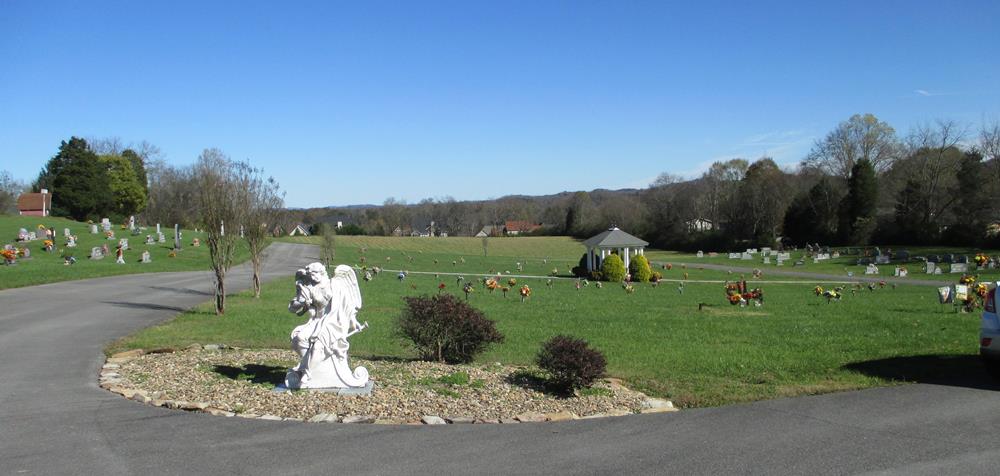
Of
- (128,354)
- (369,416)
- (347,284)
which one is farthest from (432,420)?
(128,354)

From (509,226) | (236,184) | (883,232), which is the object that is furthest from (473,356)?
(509,226)

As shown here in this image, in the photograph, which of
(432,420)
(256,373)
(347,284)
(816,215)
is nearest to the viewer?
(432,420)

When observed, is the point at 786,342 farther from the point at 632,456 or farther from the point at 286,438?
the point at 286,438

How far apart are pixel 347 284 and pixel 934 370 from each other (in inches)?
315

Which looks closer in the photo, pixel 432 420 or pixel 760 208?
pixel 432 420

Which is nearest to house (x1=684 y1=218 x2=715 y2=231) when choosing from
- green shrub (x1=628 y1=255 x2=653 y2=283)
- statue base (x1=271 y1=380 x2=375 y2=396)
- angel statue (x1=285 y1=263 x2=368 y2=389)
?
green shrub (x1=628 y1=255 x2=653 y2=283)

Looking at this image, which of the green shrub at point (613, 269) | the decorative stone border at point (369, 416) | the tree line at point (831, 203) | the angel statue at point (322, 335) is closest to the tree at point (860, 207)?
the tree line at point (831, 203)

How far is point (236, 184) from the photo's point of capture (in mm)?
20500

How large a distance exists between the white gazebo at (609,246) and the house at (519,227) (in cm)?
7440

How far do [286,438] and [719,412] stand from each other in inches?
175

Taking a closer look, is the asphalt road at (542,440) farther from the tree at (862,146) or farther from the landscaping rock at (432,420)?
the tree at (862,146)

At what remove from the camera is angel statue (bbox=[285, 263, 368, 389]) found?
323 inches

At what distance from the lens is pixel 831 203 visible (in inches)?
2753

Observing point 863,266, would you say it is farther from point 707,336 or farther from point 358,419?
point 358,419
